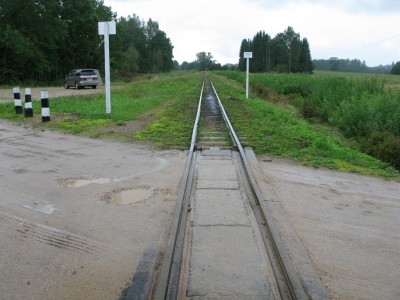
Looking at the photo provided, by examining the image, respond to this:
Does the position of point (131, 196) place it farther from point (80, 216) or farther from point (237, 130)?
point (237, 130)

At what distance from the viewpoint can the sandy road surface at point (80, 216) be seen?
346 centimetres

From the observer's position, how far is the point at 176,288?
333 centimetres

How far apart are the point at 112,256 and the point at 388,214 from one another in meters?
3.32

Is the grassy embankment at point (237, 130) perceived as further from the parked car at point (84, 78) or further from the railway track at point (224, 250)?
the parked car at point (84, 78)

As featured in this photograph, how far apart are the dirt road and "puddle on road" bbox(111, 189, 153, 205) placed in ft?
0.04

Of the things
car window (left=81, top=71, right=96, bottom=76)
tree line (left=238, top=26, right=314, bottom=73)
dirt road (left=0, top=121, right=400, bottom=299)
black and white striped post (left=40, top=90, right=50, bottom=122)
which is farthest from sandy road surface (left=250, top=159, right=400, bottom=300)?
tree line (left=238, top=26, right=314, bottom=73)

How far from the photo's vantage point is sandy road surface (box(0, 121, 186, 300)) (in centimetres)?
346

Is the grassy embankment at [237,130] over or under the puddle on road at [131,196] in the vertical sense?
over

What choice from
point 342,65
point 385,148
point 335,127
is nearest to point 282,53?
point 342,65

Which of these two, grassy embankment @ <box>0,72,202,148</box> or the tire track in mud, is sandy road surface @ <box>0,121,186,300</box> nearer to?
the tire track in mud

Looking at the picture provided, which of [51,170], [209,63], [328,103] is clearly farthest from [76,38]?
[209,63]

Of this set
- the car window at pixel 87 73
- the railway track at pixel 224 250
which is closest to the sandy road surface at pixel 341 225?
the railway track at pixel 224 250

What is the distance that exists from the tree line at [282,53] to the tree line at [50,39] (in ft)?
244

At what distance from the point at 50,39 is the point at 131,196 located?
43.9m
